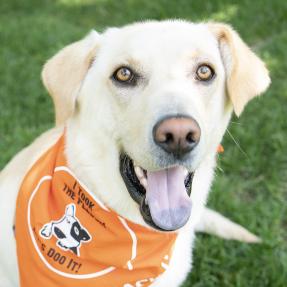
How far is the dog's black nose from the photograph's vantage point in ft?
7.57

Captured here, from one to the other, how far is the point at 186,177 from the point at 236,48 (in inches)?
28.7

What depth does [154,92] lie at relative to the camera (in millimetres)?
2529

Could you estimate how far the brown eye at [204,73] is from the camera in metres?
2.72

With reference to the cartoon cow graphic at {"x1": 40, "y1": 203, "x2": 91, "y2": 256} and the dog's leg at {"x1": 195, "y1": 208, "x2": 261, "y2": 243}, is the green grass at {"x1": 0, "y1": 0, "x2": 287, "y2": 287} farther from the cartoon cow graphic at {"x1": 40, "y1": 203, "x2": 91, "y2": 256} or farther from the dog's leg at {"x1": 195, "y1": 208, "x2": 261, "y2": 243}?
the cartoon cow graphic at {"x1": 40, "y1": 203, "x2": 91, "y2": 256}

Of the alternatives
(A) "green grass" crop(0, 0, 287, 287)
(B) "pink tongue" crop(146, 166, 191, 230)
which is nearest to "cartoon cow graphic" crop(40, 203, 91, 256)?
(B) "pink tongue" crop(146, 166, 191, 230)

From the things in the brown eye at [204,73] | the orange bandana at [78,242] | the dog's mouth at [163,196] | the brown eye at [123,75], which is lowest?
A: the orange bandana at [78,242]

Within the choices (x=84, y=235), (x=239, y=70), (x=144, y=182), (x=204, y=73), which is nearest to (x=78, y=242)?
(x=84, y=235)

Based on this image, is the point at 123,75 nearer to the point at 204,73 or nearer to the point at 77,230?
the point at 204,73

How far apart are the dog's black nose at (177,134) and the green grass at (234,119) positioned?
130 cm

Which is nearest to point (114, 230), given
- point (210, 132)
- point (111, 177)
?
point (111, 177)

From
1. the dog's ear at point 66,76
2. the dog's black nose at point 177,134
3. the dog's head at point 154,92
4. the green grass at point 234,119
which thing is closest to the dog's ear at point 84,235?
the dog's head at point 154,92

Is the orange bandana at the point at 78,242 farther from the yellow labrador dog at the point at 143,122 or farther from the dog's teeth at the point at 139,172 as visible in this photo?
the dog's teeth at the point at 139,172

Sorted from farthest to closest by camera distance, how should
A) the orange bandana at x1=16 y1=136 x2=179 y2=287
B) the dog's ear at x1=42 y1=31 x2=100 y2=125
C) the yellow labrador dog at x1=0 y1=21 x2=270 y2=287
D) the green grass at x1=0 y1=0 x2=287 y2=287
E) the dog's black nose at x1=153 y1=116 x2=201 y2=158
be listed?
1. the green grass at x1=0 y1=0 x2=287 y2=287
2. the orange bandana at x1=16 y1=136 x2=179 y2=287
3. the dog's ear at x1=42 y1=31 x2=100 y2=125
4. the yellow labrador dog at x1=0 y1=21 x2=270 y2=287
5. the dog's black nose at x1=153 y1=116 x2=201 y2=158

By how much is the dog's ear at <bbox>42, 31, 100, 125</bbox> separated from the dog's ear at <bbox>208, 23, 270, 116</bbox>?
2.33 feet
